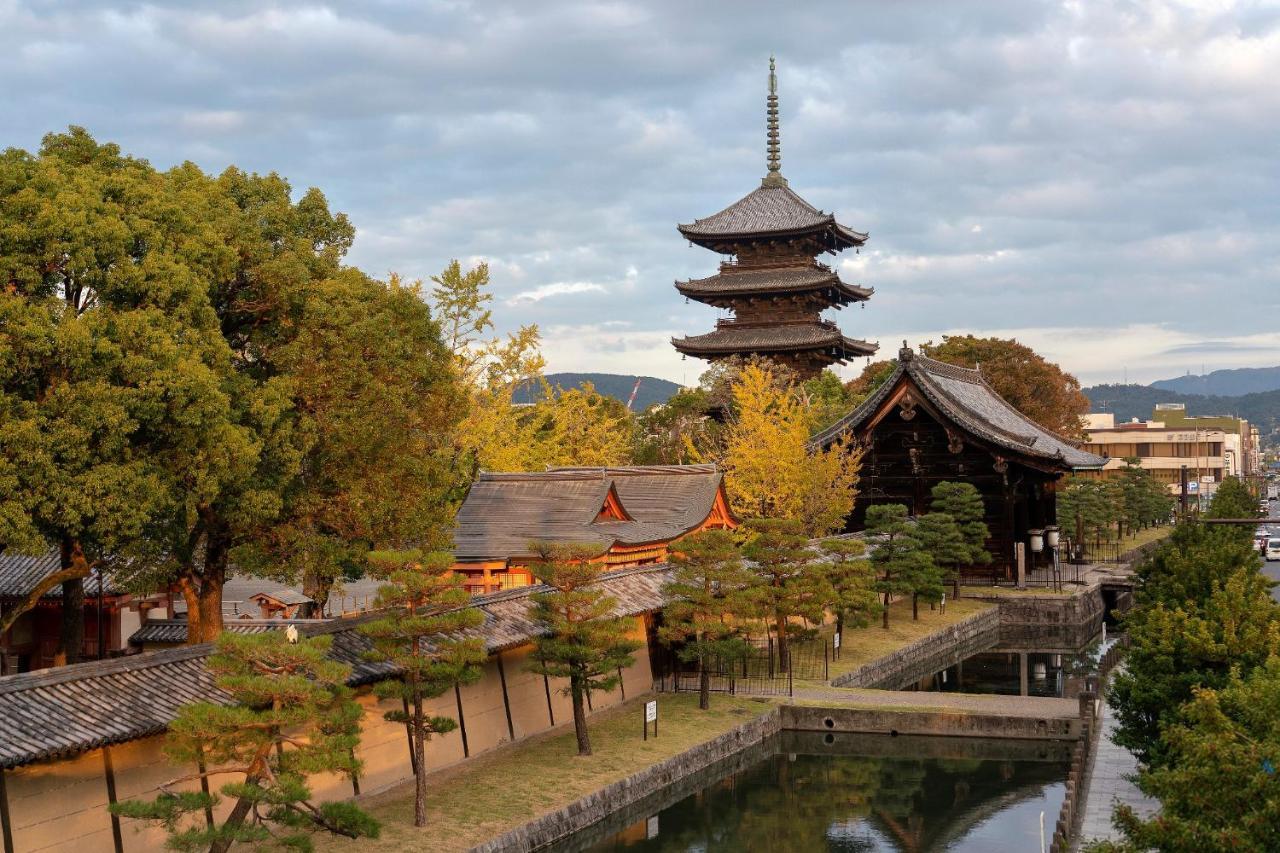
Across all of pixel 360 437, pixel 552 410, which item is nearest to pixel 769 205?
pixel 552 410

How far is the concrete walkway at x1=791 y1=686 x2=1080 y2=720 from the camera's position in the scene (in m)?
32.7

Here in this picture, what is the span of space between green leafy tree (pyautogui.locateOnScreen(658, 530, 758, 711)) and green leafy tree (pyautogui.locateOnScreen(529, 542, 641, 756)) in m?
4.26

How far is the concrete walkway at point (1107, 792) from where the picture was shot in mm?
21844

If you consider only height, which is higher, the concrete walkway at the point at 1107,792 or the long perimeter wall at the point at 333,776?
the long perimeter wall at the point at 333,776

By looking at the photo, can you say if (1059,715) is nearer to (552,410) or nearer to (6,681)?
(6,681)

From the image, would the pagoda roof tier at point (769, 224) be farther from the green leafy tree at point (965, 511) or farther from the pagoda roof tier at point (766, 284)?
the green leafy tree at point (965, 511)

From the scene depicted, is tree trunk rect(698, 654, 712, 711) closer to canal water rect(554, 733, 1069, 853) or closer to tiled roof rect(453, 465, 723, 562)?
canal water rect(554, 733, 1069, 853)

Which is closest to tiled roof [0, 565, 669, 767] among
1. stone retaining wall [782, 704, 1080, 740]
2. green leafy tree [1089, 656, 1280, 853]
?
stone retaining wall [782, 704, 1080, 740]

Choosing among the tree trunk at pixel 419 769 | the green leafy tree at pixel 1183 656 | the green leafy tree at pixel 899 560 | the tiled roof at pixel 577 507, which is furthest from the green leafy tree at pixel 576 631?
the green leafy tree at pixel 899 560

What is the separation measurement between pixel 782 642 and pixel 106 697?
20.6 m

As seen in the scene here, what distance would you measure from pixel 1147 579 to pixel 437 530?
17.9m

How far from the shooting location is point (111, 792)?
19234 millimetres

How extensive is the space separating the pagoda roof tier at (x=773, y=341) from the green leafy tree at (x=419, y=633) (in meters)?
50.8

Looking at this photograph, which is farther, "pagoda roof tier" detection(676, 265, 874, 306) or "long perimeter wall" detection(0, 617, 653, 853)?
"pagoda roof tier" detection(676, 265, 874, 306)
